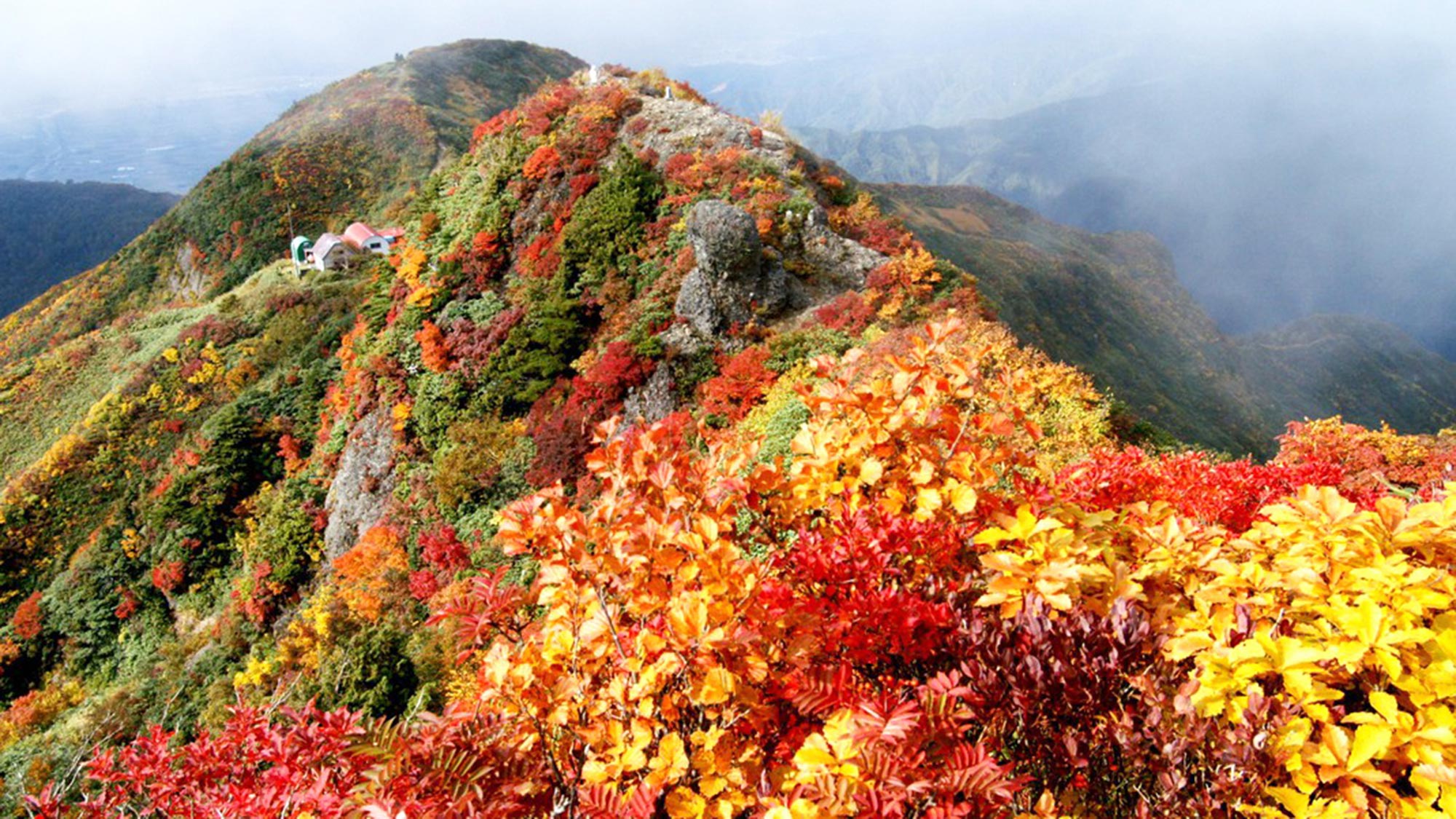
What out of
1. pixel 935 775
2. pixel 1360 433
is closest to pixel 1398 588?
pixel 935 775

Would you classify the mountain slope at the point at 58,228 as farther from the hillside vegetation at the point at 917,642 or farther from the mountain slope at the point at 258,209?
the hillside vegetation at the point at 917,642

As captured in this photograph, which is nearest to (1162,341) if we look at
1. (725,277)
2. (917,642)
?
(725,277)

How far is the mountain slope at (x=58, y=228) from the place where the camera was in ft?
384

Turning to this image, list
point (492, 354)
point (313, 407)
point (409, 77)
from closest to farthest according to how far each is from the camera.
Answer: point (492, 354) → point (313, 407) → point (409, 77)

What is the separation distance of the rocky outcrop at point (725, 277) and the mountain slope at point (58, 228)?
151735 millimetres

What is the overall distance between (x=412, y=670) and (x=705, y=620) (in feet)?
40.7

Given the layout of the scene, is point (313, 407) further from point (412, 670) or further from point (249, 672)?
point (412, 670)

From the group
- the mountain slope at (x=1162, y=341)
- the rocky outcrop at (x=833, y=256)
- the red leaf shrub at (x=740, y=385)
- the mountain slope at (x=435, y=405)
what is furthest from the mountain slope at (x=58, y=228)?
the red leaf shrub at (x=740, y=385)

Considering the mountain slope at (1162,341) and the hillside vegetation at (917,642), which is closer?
the hillside vegetation at (917,642)

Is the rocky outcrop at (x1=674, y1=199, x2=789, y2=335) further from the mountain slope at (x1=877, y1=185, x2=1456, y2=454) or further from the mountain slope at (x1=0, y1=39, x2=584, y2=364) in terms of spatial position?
the mountain slope at (x1=0, y1=39, x2=584, y2=364)

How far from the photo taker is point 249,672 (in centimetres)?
1520

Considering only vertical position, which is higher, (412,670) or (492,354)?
(492,354)

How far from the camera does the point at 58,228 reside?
409 feet

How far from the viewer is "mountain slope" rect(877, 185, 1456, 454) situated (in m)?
31.0
